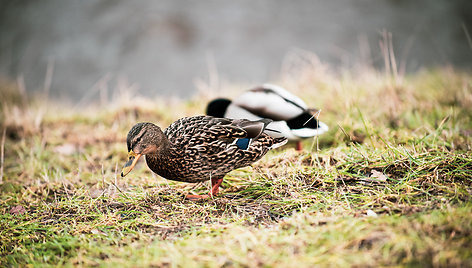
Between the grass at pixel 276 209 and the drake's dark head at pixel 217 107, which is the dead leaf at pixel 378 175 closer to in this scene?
the grass at pixel 276 209

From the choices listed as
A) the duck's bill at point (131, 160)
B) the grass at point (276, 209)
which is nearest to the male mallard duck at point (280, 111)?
the grass at point (276, 209)

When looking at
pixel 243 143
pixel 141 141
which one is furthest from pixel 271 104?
pixel 141 141

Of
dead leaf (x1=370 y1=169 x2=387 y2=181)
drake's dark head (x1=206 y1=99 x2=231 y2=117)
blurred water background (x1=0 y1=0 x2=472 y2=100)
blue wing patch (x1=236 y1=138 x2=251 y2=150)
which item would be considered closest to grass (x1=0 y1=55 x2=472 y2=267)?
dead leaf (x1=370 y1=169 x2=387 y2=181)

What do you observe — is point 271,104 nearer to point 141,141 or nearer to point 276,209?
point 276,209

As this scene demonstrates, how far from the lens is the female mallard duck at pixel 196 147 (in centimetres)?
223

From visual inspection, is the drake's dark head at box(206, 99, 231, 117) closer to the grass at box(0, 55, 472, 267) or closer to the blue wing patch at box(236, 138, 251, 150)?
the grass at box(0, 55, 472, 267)

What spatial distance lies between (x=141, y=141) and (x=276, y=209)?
2.93 ft

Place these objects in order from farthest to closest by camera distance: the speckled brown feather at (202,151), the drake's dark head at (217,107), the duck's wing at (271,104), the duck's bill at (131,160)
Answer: the drake's dark head at (217,107) < the duck's wing at (271,104) < the speckled brown feather at (202,151) < the duck's bill at (131,160)

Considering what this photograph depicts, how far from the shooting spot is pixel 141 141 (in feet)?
7.15

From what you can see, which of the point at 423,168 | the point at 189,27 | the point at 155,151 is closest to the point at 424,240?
the point at 423,168

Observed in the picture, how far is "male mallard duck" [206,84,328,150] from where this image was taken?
3227 millimetres

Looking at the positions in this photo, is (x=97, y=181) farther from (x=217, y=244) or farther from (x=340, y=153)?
(x=340, y=153)

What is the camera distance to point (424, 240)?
155 centimetres

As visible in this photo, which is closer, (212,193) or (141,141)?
(141,141)
